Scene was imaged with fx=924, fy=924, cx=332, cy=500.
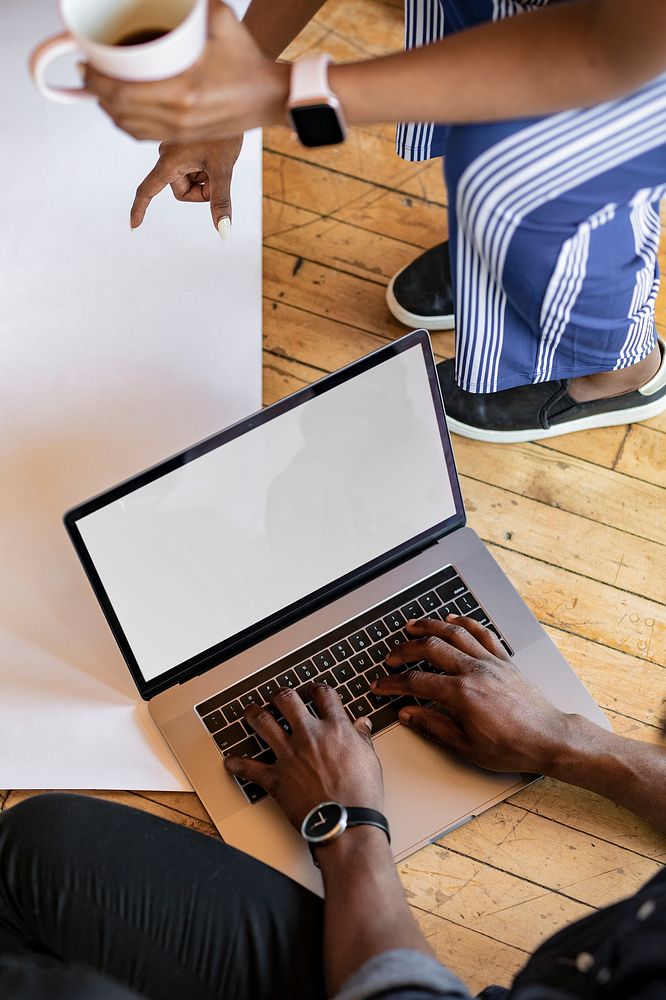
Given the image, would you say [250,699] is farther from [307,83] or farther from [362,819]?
[307,83]

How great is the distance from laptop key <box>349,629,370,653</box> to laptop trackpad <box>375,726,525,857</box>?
10 centimetres

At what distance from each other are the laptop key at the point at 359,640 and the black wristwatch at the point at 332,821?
0.19m

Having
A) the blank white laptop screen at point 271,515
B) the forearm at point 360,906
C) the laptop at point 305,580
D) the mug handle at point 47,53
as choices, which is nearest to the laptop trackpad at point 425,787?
the laptop at point 305,580

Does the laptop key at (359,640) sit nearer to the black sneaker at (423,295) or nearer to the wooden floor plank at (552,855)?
the wooden floor plank at (552,855)

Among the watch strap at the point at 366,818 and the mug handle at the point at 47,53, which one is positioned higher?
the mug handle at the point at 47,53

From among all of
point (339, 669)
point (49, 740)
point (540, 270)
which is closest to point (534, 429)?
point (540, 270)

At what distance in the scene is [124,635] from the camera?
3.16ft

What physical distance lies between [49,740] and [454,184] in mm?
764

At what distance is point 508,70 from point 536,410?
585mm

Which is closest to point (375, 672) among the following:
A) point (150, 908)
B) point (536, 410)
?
point (150, 908)

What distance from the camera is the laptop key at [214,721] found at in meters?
1.03

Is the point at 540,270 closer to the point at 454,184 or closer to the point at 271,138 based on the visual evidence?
the point at 454,184

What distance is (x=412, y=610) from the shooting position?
1.09 meters

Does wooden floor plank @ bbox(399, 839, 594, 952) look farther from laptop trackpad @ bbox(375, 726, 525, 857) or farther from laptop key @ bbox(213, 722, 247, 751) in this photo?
laptop key @ bbox(213, 722, 247, 751)
